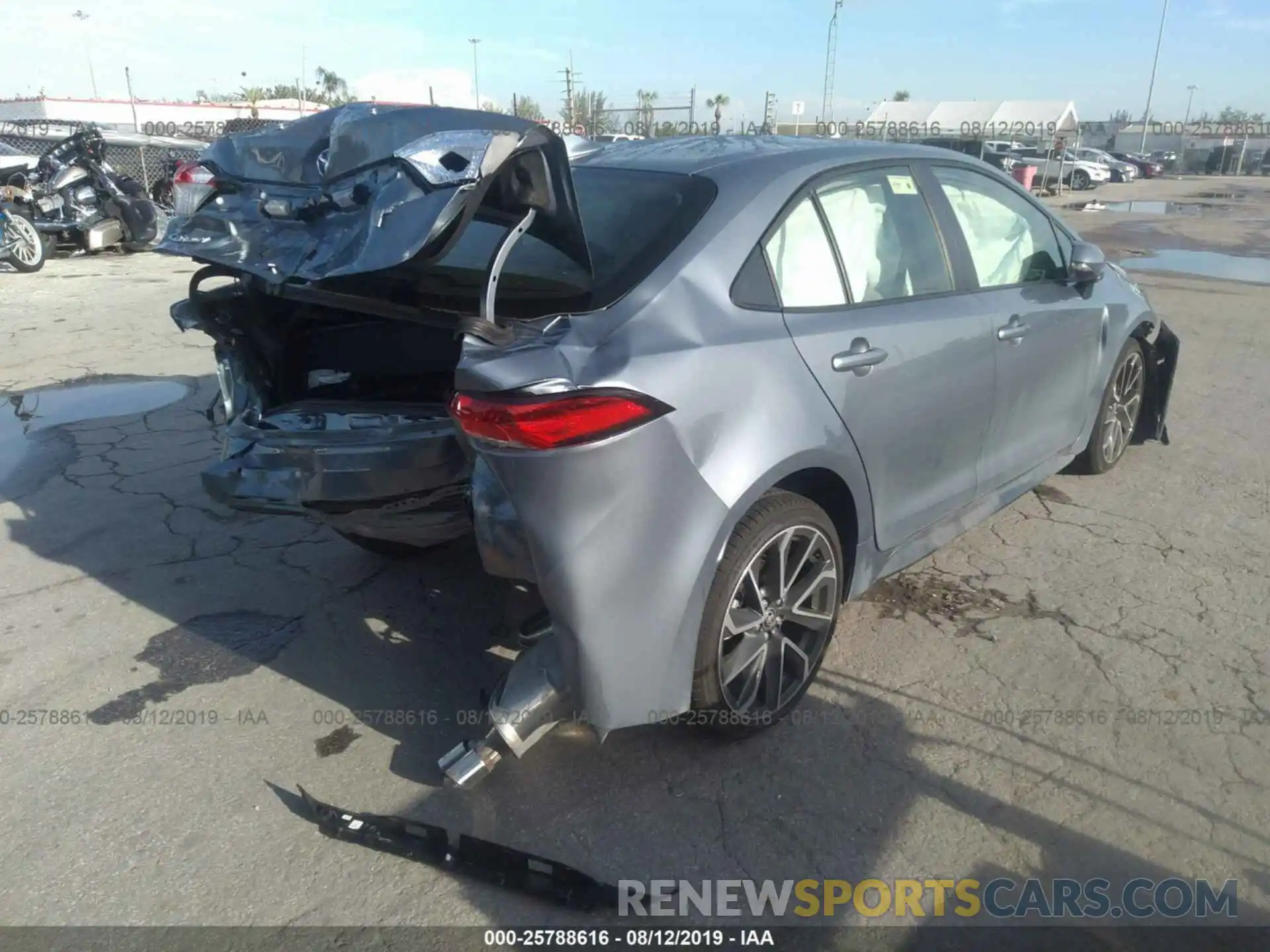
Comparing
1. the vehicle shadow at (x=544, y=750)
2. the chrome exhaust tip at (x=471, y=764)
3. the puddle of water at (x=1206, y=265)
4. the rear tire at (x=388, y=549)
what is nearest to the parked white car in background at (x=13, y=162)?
the vehicle shadow at (x=544, y=750)

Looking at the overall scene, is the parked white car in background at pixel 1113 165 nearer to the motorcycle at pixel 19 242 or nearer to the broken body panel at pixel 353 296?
the motorcycle at pixel 19 242

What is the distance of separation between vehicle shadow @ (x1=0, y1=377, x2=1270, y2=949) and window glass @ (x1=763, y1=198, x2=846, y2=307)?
1.35 m

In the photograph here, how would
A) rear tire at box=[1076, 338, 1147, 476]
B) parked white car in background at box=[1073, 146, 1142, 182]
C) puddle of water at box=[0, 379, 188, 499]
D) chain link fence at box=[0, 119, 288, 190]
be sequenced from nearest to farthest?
rear tire at box=[1076, 338, 1147, 476]
puddle of water at box=[0, 379, 188, 499]
chain link fence at box=[0, 119, 288, 190]
parked white car in background at box=[1073, 146, 1142, 182]

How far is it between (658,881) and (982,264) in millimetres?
2666

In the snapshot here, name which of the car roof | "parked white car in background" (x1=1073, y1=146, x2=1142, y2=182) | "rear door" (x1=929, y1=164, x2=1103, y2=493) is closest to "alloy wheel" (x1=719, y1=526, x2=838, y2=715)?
"rear door" (x1=929, y1=164, x2=1103, y2=493)

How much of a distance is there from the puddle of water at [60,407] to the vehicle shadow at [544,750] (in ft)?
4.01

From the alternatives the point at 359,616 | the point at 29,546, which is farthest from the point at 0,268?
the point at 359,616

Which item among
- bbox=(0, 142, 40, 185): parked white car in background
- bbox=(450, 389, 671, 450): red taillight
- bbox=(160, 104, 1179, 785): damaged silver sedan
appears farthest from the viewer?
bbox=(0, 142, 40, 185): parked white car in background

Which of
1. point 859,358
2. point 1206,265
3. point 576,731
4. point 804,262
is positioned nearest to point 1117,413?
point 859,358

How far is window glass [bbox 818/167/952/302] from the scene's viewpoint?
317 centimetres

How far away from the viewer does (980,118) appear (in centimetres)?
4288

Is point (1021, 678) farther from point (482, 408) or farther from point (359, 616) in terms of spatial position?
point (359, 616)

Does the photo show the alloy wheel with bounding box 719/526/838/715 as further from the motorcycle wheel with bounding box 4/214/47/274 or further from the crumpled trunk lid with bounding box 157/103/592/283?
the motorcycle wheel with bounding box 4/214/47/274

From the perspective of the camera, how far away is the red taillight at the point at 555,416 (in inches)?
91.3
